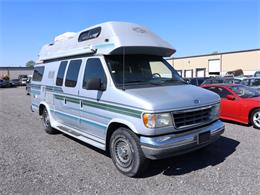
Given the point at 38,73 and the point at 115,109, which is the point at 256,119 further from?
the point at 38,73

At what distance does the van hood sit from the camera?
3.85 meters

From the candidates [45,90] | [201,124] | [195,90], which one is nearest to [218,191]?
[201,124]

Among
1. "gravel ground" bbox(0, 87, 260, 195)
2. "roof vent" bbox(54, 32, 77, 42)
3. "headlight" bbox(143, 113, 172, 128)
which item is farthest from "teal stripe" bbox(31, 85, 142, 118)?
"roof vent" bbox(54, 32, 77, 42)

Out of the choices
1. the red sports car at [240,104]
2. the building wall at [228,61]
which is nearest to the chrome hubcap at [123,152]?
the red sports car at [240,104]

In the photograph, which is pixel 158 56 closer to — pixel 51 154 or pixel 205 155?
pixel 205 155

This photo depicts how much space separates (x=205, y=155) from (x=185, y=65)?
170 ft

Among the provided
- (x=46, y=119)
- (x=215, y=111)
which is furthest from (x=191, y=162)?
(x=46, y=119)

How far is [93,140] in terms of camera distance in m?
5.10

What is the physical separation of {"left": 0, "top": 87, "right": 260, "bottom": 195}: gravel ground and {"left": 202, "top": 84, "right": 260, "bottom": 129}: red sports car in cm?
153

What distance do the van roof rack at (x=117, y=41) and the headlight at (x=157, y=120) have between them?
1.63 metres

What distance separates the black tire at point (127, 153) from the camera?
4.10 m

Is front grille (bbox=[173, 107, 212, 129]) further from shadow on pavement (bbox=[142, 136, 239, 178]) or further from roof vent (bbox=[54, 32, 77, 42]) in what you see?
roof vent (bbox=[54, 32, 77, 42])

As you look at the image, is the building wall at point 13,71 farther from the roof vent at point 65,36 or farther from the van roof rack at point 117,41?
the van roof rack at point 117,41

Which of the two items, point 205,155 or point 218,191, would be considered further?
point 205,155
